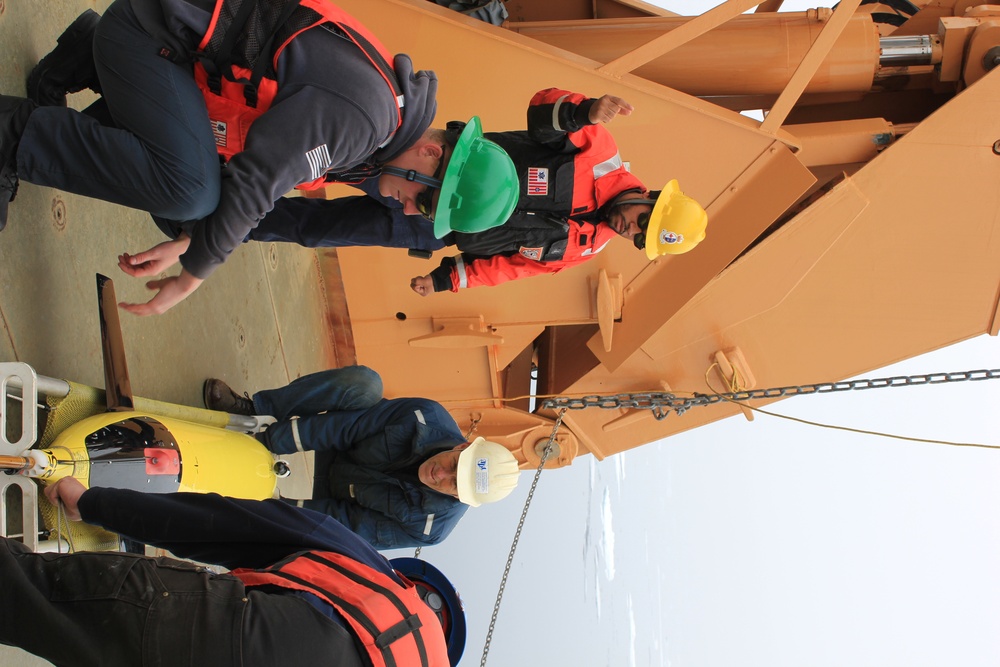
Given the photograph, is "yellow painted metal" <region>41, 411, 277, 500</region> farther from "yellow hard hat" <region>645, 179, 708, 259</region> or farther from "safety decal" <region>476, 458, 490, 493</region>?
"yellow hard hat" <region>645, 179, 708, 259</region>

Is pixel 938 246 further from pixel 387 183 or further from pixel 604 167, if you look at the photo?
pixel 387 183

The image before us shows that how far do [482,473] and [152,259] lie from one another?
1.74 meters

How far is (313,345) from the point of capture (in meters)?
5.21

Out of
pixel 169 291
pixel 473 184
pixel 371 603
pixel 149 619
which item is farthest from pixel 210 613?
pixel 473 184

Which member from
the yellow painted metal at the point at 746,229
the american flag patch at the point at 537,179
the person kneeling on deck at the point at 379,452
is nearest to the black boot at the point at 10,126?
the american flag patch at the point at 537,179

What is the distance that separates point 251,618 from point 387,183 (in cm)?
120

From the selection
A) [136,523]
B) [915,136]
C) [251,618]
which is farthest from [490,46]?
[251,618]

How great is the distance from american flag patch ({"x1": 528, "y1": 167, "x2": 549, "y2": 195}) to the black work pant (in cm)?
168

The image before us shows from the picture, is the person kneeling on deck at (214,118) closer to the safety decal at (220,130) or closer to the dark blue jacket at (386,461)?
the safety decal at (220,130)

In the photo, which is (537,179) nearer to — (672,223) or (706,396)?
(672,223)

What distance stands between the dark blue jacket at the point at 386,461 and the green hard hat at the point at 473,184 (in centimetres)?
145

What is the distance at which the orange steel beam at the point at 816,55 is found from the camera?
340 centimetres

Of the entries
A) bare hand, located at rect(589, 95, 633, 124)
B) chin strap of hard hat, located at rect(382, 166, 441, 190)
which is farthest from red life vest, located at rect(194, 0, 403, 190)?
bare hand, located at rect(589, 95, 633, 124)

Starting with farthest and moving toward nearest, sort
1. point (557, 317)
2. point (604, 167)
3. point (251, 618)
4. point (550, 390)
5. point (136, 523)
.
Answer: point (550, 390), point (557, 317), point (604, 167), point (136, 523), point (251, 618)
